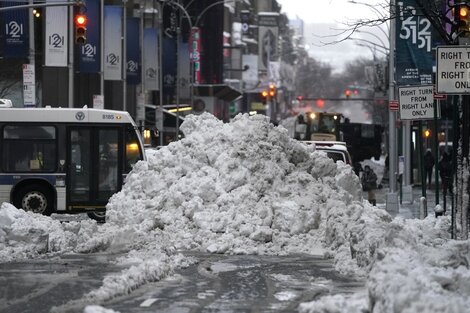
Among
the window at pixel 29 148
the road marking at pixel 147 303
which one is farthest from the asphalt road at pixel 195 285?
the window at pixel 29 148

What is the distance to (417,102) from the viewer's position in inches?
837

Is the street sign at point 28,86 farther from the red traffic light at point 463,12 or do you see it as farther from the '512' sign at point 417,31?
the red traffic light at point 463,12

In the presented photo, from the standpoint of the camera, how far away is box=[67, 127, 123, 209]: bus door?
82.2 feet

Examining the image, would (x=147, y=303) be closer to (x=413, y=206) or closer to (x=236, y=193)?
(x=236, y=193)

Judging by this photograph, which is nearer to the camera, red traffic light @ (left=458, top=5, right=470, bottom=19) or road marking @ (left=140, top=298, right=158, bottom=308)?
road marking @ (left=140, top=298, right=158, bottom=308)

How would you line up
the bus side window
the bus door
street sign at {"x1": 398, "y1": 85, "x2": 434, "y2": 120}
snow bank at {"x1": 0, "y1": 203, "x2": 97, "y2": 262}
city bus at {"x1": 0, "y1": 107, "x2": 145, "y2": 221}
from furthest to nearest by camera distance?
1. the bus side window
2. the bus door
3. city bus at {"x1": 0, "y1": 107, "x2": 145, "y2": 221}
4. street sign at {"x1": 398, "y1": 85, "x2": 434, "y2": 120}
5. snow bank at {"x1": 0, "y1": 203, "x2": 97, "y2": 262}

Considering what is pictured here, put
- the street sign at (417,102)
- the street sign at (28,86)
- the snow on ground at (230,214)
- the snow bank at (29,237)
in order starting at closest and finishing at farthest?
the snow on ground at (230,214) → the snow bank at (29,237) → the street sign at (417,102) → the street sign at (28,86)

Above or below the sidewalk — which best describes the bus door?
above

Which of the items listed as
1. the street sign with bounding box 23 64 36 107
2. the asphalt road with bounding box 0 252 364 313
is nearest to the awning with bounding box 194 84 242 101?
the street sign with bounding box 23 64 36 107

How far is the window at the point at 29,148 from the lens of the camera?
2492 cm

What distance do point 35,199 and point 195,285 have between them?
12.5 m

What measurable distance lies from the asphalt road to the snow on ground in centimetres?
40

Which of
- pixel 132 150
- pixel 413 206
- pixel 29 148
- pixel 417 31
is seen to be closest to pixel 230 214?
pixel 132 150

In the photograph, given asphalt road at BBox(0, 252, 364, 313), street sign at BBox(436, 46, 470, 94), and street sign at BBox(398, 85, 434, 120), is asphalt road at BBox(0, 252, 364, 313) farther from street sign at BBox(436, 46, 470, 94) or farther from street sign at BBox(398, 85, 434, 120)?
street sign at BBox(398, 85, 434, 120)
